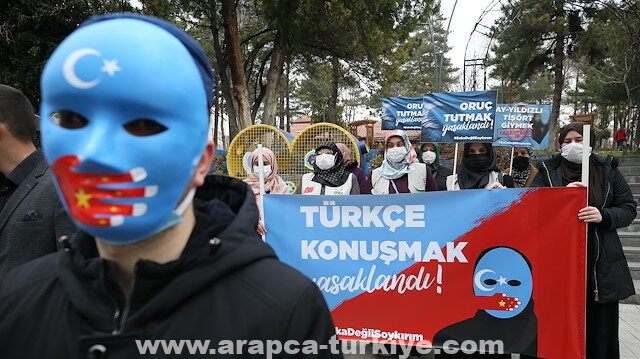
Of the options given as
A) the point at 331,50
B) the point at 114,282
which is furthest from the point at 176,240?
the point at 331,50

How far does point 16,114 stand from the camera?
6.72 ft

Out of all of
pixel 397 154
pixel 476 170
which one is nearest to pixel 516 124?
pixel 476 170

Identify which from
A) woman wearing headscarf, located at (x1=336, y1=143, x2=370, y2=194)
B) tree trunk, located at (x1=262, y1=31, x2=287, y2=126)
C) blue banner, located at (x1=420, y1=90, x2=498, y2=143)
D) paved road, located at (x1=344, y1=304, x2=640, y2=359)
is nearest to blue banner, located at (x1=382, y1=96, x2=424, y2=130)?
woman wearing headscarf, located at (x1=336, y1=143, x2=370, y2=194)

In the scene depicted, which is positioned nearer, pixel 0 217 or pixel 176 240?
pixel 176 240

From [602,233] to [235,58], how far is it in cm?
1424

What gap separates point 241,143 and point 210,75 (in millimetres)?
6261

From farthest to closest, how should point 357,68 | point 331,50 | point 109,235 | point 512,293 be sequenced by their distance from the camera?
point 357,68, point 331,50, point 512,293, point 109,235

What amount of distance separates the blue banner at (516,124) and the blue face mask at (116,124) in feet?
19.0

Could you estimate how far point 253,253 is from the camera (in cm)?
100

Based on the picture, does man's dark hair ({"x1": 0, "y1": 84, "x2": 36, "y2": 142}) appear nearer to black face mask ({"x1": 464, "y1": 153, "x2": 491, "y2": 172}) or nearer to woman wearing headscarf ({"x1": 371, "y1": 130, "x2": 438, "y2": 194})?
woman wearing headscarf ({"x1": 371, "y1": 130, "x2": 438, "y2": 194})

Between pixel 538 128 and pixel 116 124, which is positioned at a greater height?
pixel 538 128

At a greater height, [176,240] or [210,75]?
[210,75]

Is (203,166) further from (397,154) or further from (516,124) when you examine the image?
(516,124)

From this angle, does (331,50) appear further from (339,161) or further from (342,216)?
(342,216)
